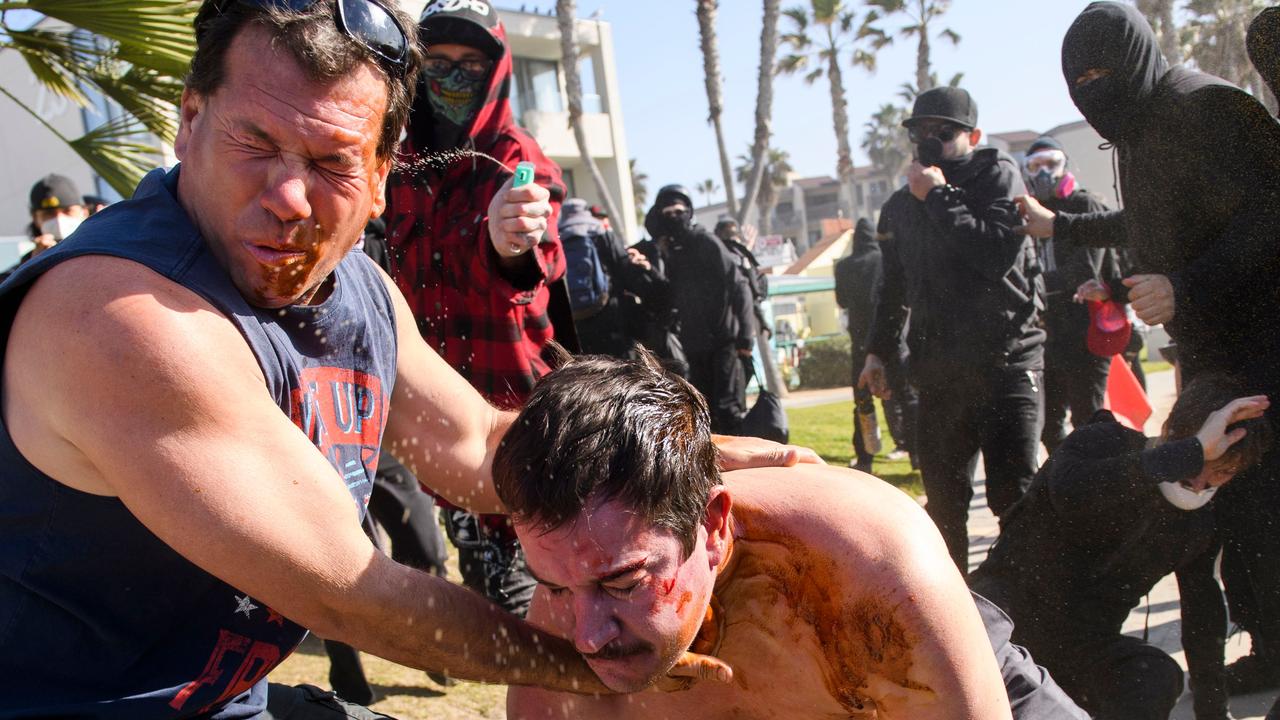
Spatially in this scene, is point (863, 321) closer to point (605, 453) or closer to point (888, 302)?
point (888, 302)

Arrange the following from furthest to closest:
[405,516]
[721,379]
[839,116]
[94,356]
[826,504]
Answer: [839,116]
[721,379]
[405,516]
[826,504]
[94,356]

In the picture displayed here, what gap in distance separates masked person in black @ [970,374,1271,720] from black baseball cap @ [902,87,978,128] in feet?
6.11

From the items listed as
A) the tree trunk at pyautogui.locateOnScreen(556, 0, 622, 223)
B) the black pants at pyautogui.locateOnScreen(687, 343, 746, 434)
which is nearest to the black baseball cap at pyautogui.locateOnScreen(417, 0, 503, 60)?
the black pants at pyautogui.locateOnScreen(687, 343, 746, 434)

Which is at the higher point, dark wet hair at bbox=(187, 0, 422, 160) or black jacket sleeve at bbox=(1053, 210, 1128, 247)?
dark wet hair at bbox=(187, 0, 422, 160)

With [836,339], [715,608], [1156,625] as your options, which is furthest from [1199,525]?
[836,339]

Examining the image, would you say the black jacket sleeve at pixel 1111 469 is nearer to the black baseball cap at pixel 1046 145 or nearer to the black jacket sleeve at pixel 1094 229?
the black jacket sleeve at pixel 1094 229

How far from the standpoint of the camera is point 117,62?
4777 millimetres

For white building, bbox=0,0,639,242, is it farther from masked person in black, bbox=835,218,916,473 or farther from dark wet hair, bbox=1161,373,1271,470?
dark wet hair, bbox=1161,373,1271,470

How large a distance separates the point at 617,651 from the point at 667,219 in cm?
522

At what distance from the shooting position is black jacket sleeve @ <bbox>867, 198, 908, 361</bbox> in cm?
528

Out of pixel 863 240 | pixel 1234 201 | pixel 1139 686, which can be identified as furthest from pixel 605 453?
pixel 863 240

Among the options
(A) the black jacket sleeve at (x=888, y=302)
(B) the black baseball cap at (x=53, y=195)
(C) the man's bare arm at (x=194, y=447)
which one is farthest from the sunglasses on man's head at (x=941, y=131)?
(B) the black baseball cap at (x=53, y=195)

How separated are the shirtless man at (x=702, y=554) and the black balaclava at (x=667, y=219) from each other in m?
4.83

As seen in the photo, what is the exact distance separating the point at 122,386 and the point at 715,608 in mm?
1159
